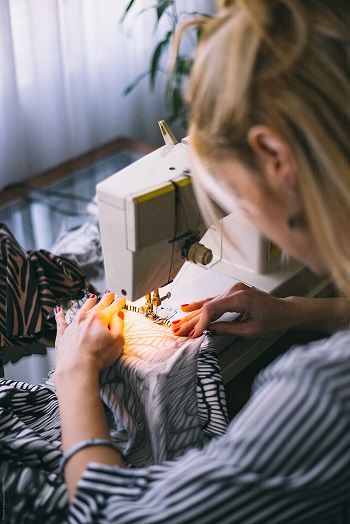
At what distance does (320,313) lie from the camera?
4.75 feet

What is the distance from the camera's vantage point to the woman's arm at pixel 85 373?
991mm

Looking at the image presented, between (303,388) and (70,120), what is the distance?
2.44m

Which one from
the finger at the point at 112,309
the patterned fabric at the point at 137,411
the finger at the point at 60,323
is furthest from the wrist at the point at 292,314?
the finger at the point at 60,323

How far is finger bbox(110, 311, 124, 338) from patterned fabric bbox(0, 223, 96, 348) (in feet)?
0.83

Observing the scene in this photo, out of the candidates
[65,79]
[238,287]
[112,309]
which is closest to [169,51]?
[65,79]

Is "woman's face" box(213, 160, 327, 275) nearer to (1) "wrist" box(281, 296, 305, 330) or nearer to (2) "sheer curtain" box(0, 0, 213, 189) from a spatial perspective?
(1) "wrist" box(281, 296, 305, 330)

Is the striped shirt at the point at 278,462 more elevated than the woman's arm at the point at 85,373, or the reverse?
the striped shirt at the point at 278,462

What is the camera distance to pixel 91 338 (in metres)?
1.21

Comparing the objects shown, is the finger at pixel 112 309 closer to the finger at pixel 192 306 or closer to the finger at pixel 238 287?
the finger at pixel 192 306

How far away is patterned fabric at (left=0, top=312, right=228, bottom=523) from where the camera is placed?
1084mm

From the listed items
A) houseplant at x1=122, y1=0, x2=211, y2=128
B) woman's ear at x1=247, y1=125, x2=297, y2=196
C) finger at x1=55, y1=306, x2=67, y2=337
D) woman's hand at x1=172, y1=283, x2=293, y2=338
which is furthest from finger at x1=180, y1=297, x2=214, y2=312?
houseplant at x1=122, y1=0, x2=211, y2=128

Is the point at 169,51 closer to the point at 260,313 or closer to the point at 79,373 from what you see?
the point at 260,313

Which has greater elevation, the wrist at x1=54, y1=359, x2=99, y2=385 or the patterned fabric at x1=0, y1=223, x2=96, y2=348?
the wrist at x1=54, y1=359, x2=99, y2=385

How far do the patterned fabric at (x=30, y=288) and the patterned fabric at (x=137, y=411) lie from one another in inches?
9.2
